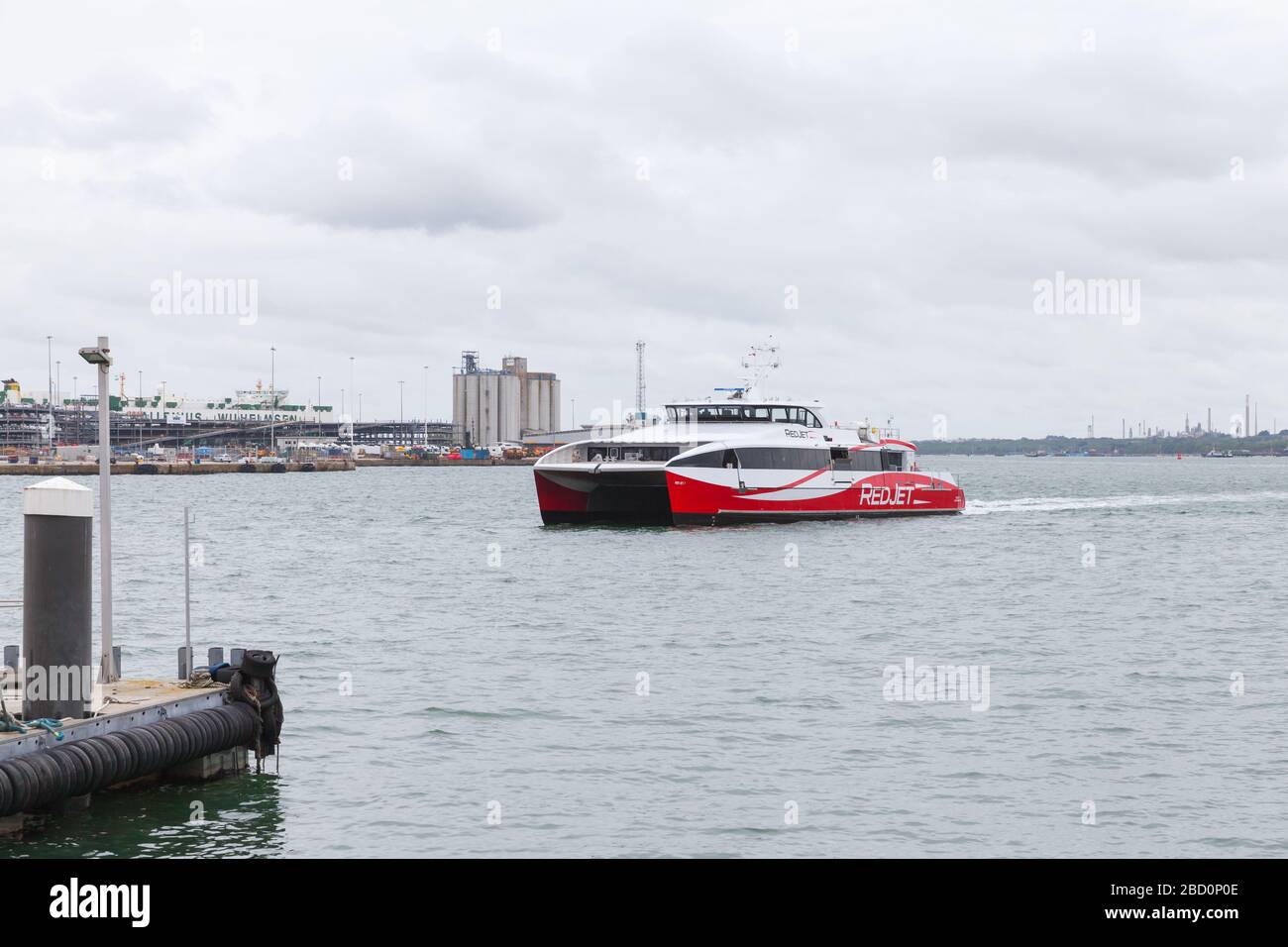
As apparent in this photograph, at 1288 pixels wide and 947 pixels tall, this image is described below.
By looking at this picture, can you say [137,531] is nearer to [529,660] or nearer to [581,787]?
[529,660]

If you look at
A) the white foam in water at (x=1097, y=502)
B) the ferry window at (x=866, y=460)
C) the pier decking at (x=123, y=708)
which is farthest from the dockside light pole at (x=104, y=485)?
the white foam in water at (x=1097, y=502)

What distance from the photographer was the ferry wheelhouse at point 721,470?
51.1m

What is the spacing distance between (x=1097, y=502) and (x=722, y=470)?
46606mm

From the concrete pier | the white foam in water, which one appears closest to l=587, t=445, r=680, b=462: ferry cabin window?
the white foam in water

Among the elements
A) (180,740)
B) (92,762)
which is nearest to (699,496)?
(180,740)

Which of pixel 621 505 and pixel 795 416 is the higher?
pixel 795 416

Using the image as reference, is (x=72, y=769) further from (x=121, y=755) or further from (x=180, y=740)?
(x=180, y=740)

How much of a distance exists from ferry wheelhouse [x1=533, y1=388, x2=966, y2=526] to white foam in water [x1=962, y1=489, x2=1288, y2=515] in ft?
56.3

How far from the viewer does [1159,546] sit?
52656mm

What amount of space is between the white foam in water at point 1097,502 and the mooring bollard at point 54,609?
63694 mm

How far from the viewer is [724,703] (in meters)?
20.4

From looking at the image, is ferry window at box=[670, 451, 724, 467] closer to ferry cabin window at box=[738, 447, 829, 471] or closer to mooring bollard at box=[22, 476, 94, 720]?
ferry cabin window at box=[738, 447, 829, 471]
